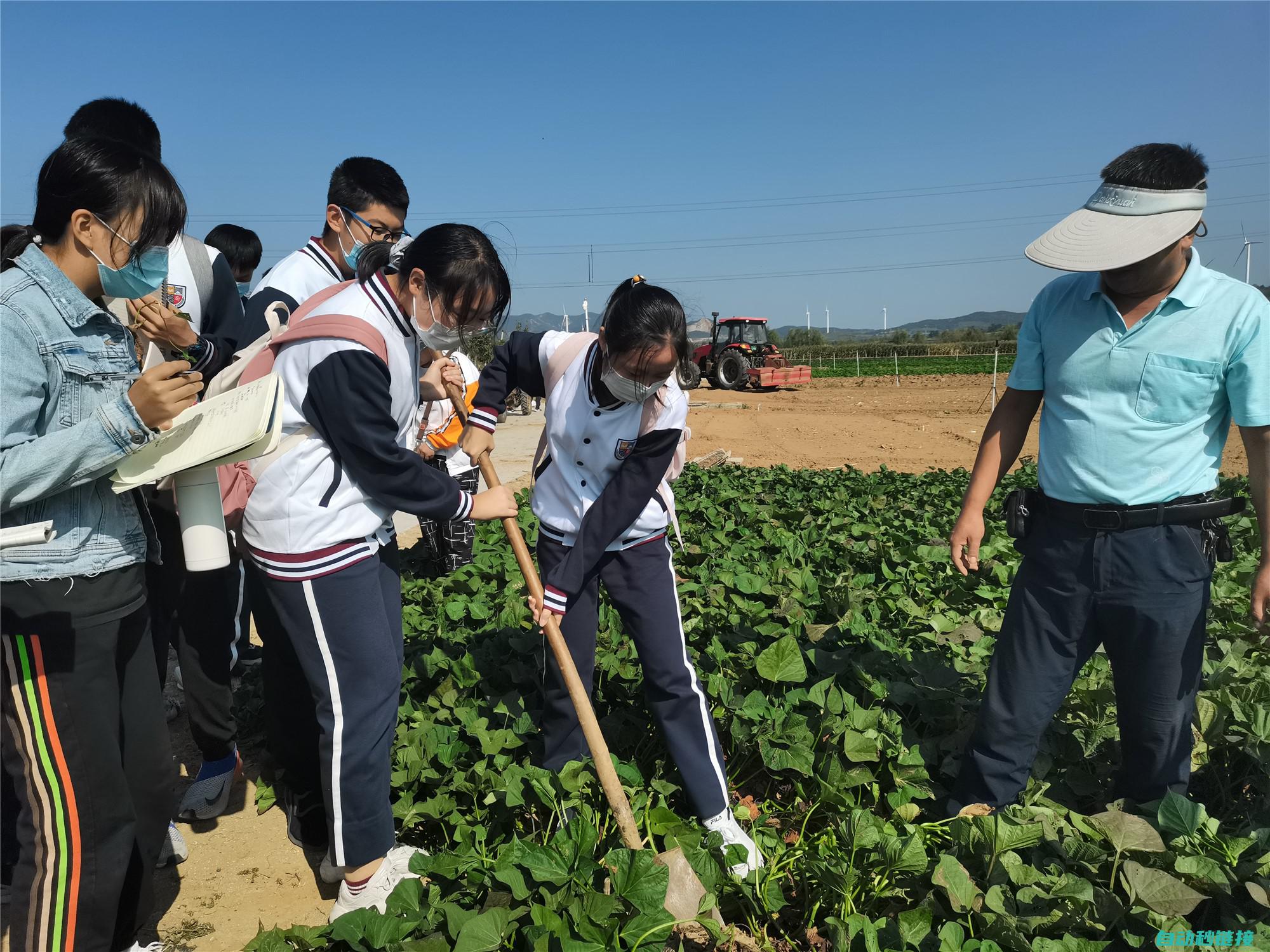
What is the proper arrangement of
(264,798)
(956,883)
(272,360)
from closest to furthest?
(956,883) < (272,360) < (264,798)

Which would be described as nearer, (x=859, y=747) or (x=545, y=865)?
(x=545, y=865)

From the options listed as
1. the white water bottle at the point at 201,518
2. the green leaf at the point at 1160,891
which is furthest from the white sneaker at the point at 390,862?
the green leaf at the point at 1160,891

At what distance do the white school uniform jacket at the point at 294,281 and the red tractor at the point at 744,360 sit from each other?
19.6 metres

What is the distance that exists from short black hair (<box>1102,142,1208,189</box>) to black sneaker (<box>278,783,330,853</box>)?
9.02ft

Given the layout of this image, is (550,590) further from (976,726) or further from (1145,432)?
(1145,432)

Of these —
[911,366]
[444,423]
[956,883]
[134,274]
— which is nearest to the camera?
[134,274]

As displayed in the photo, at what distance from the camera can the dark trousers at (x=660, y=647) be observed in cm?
233

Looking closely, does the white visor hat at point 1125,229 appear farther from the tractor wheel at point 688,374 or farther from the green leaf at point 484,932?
the green leaf at point 484,932

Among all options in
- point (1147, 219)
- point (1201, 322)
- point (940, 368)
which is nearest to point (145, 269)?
point (1147, 219)

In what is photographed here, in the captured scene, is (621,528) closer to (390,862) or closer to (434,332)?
(434,332)

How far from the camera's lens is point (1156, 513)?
2061 mm

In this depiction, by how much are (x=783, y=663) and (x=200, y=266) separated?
7.38 ft

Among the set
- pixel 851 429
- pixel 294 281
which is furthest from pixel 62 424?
pixel 851 429

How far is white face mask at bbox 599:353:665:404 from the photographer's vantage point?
2205 mm
